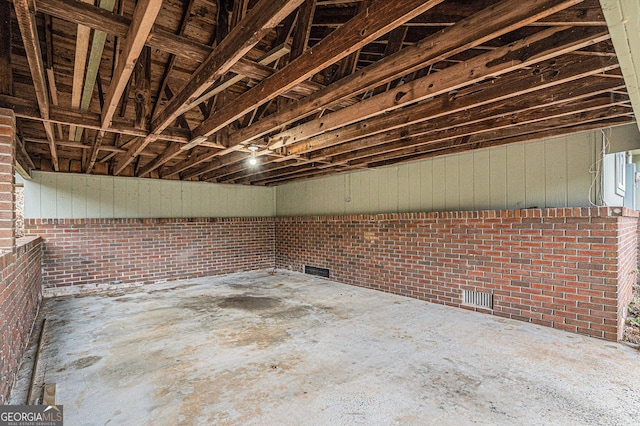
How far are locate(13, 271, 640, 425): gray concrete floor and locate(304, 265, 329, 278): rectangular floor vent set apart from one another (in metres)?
2.43

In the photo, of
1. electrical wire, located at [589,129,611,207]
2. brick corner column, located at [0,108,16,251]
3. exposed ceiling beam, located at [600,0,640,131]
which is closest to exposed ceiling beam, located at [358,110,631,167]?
electrical wire, located at [589,129,611,207]

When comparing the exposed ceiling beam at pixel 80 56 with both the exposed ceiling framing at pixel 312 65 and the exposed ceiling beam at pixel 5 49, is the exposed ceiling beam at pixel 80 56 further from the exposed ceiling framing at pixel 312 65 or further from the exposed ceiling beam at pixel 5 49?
the exposed ceiling beam at pixel 5 49

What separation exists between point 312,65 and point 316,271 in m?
5.77

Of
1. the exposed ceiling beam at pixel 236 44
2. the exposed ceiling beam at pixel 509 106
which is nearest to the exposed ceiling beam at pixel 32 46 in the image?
the exposed ceiling beam at pixel 236 44

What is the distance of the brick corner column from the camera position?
257cm

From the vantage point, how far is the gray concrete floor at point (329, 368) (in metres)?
2.14

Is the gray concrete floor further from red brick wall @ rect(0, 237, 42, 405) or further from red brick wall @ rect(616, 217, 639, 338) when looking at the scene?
red brick wall @ rect(616, 217, 639, 338)

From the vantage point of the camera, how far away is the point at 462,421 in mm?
2037

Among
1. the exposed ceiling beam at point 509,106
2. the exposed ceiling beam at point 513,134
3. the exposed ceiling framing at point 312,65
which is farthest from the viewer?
the exposed ceiling beam at point 513,134

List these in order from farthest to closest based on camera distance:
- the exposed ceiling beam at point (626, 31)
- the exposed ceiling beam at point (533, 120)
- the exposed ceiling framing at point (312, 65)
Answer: the exposed ceiling beam at point (533, 120) → the exposed ceiling framing at point (312, 65) → the exposed ceiling beam at point (626, 31)

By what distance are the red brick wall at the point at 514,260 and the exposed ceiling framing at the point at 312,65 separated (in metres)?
1.16

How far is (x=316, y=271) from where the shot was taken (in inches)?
287

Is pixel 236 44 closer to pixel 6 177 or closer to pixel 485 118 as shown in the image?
pixel 6 177

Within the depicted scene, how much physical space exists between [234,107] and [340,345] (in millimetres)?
2609
